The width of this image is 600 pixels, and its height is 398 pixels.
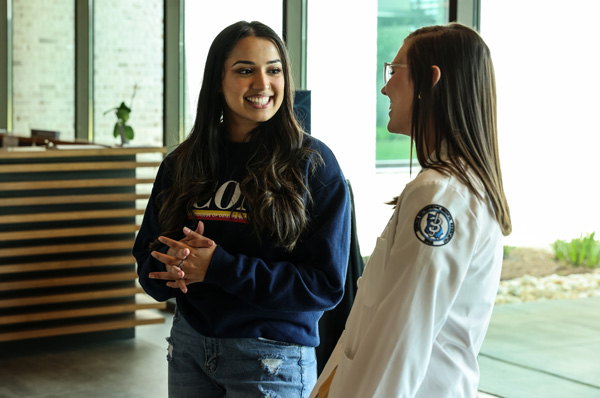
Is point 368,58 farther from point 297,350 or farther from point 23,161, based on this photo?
point 297,350

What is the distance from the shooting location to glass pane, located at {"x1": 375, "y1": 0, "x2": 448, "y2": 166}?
4652 mm

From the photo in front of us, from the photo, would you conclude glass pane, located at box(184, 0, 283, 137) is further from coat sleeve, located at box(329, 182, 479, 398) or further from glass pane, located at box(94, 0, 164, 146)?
coat sleeve, located at box(329, 182, 479, 398)

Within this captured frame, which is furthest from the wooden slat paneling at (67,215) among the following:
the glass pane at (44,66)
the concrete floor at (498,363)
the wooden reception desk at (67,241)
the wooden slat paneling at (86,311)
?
the glass pane at (44,66)

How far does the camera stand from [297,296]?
1914 mm

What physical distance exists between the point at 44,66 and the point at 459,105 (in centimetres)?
906

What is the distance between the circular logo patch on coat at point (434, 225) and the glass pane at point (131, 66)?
20.6 ft

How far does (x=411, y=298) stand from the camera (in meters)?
1.31

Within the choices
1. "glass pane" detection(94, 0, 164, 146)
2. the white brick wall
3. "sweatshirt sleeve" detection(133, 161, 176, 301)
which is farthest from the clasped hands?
the white brick wall

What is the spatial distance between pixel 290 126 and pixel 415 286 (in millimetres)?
879

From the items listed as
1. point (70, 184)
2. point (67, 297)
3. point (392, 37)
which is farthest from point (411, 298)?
point (67, 297)

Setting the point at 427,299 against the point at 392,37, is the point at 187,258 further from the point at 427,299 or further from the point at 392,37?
the point at 392,37

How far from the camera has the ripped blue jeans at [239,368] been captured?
1921 mm

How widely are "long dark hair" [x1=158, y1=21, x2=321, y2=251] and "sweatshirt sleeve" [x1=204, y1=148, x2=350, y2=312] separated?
4cm

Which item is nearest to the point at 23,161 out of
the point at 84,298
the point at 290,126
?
the point at 84,298
